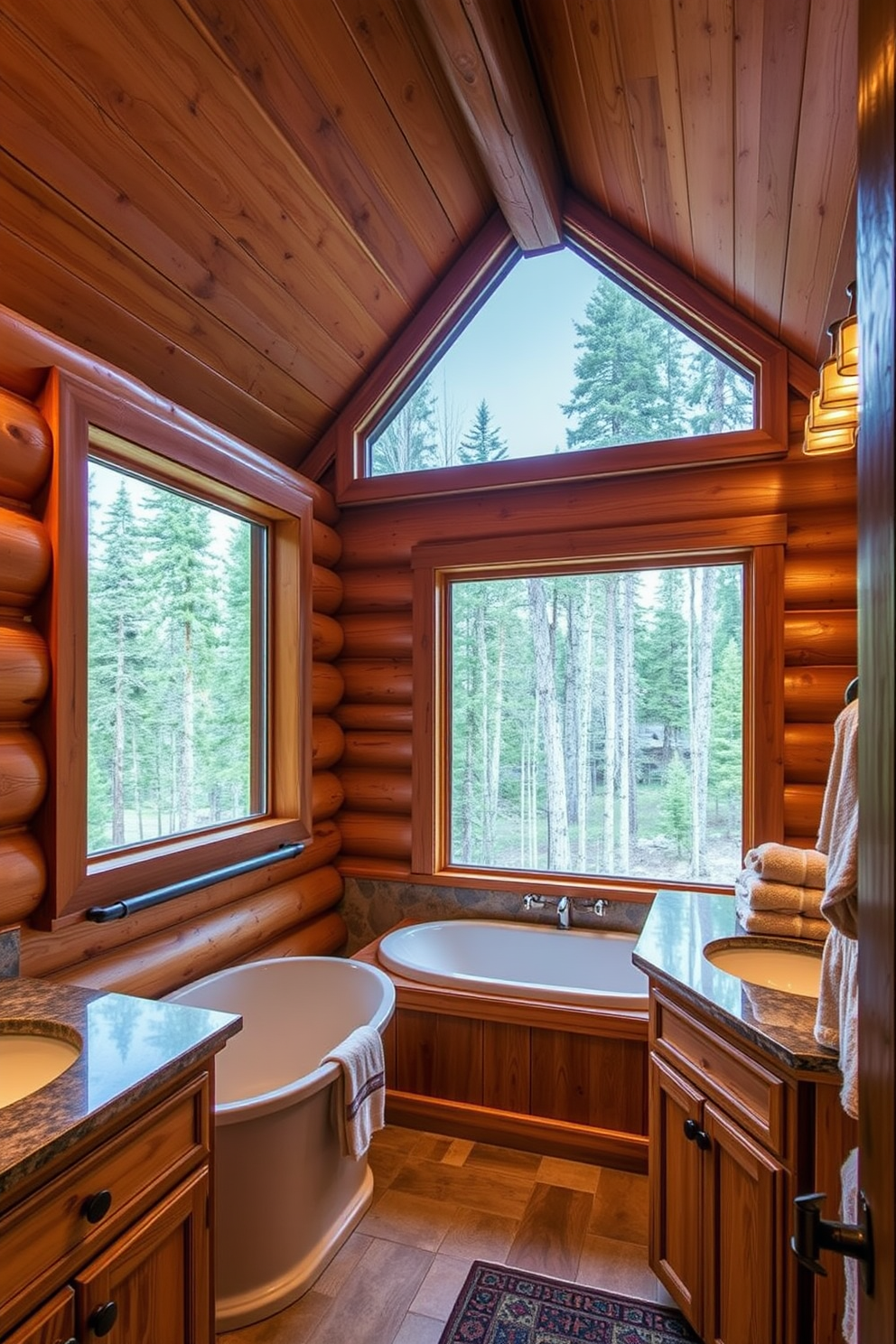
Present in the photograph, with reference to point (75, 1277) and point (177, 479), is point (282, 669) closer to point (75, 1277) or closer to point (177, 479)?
point (177, 479)

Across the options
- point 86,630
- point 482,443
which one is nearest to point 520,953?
point 86,630

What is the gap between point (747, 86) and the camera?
6.23 ft

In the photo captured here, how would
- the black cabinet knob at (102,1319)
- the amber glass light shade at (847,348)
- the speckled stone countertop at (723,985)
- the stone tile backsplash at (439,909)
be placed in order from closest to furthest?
1. the black cabinet knob at (102,1319)
2. the speckled stone countertop at (723,985)
3. the amber glass light shade at (847,348)
4. the stone tile backsplash at (439,909)

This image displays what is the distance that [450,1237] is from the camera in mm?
2029

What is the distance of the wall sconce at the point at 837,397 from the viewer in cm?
162

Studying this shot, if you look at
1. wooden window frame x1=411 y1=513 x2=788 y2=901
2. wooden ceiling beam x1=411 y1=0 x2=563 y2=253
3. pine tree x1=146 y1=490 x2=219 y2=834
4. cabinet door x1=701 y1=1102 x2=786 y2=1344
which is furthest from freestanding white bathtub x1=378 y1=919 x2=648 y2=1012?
wooden ceiling beam x1=411 y1=0 x2=563 y2=253

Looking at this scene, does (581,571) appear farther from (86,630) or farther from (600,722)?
(86,630)

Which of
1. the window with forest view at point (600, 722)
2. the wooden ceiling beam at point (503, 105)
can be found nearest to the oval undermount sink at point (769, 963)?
the window with forest view at point (600, 722)

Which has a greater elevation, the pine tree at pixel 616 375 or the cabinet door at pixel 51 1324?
the pine tree at pixel 616 375

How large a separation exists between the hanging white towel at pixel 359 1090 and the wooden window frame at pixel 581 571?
4.03 feet

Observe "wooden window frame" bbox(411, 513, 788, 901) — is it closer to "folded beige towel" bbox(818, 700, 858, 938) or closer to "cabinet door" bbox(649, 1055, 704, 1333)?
"cabinet door" bbox(649, 1055, 704, 1333)

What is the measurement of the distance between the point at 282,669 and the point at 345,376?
1.45m

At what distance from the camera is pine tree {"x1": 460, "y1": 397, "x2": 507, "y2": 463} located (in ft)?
10.4

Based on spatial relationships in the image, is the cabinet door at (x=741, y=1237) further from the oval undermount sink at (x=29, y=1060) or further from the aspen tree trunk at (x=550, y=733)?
the aspen tree trunk at (x=550, y=733)
